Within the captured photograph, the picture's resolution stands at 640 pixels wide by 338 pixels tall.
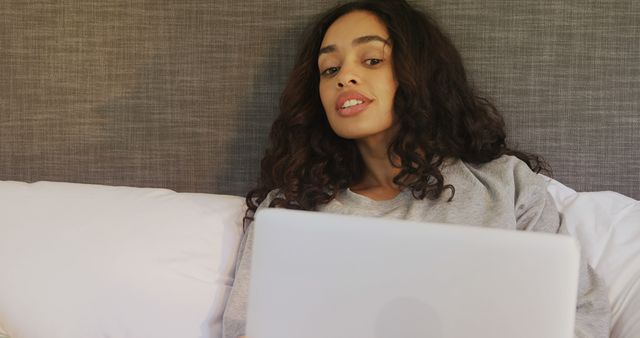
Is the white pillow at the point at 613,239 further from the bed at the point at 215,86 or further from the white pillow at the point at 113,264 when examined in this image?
the white pillow at the point at 113,264

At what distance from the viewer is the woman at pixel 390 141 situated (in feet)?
4.06

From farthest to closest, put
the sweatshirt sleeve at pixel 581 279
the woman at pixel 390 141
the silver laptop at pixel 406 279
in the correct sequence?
1. the woman at pixel 390 141
2. the sweatshirt sleeve at pixel 581 279
3. the silver laptop at pixel 406 279

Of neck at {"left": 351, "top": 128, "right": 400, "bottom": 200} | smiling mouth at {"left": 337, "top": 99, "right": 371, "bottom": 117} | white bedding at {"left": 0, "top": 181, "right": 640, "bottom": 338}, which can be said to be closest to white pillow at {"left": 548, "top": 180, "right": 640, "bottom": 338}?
white bedding at {"left": 0, "top": 181, "right": 640, "bottom": 338}

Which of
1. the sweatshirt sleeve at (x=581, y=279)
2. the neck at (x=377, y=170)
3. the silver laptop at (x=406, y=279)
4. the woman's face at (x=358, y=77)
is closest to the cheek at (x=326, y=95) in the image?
the woman's face at (x=358, y=77)

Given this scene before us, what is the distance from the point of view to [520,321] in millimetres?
716

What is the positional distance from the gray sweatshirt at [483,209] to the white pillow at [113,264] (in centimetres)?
6

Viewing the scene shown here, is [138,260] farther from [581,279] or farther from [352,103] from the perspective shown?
[581,279]

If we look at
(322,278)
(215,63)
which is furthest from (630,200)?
(215,63)

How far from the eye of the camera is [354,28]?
1339 mm

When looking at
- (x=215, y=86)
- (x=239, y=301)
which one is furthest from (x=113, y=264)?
(x=215, y=86)

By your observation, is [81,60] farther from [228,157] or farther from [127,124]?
[228,157]

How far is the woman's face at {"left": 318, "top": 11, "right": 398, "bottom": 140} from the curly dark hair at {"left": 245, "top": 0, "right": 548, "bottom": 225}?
0.09 ft

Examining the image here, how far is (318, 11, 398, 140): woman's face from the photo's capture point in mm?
1288

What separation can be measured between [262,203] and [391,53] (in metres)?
0.43
